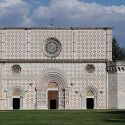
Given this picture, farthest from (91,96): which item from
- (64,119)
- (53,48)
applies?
(64,119)

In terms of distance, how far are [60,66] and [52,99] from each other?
375 cm

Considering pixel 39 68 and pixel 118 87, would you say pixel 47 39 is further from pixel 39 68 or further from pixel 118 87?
pixel 118 87

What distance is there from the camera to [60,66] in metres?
68.4

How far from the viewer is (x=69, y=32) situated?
6844cm

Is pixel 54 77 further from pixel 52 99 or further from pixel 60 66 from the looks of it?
pixel 52 99

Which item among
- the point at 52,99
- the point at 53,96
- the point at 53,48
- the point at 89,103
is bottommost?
the point at 89,103

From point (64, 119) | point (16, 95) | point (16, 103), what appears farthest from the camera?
point (16, 103)

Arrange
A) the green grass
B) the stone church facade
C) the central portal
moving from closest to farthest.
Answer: the green grass < the stone church facade < the central portal

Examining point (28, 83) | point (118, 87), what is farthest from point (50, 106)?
point (118, 87)

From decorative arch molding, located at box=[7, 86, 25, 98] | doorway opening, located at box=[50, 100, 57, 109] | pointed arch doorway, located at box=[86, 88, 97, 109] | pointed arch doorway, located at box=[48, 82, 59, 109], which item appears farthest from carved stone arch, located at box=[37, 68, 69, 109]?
pointed arch doorway, located at box=[86, 88, 97, 109]

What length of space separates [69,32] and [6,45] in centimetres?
696

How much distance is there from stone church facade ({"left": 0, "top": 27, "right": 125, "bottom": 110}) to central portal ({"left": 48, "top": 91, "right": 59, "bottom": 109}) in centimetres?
54

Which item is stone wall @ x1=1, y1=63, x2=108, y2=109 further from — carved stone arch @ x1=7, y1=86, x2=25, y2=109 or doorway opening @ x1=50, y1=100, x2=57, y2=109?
doorway opening @ x1=50, y1=100, x2=57, y2=109

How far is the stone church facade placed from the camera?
67938 millimetres
